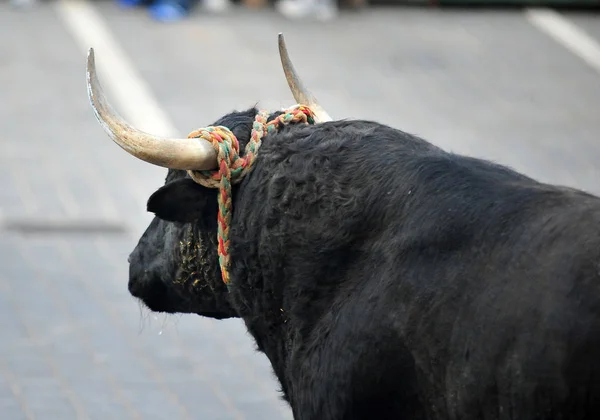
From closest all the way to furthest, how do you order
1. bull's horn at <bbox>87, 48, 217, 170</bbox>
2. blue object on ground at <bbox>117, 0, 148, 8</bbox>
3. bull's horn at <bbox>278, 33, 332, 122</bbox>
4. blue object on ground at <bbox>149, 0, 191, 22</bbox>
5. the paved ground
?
bull's horn at <bbox>87, 48, 217, 170</bbox> → bull's horn at <bbox>278, 33, 332, 122</bbox> → the paved ground → blue object on ground at <bbox>149, 0, 191, 22</bbox> → blue object on ground at <bbox>117, 0, 148, 8</bbox>

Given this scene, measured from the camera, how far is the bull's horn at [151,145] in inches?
155

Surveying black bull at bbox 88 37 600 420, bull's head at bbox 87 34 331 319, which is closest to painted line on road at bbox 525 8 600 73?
bull's head at bbox 87 34 331 319

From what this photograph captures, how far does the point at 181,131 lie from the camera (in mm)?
10750

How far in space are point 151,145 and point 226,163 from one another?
0.88 ft

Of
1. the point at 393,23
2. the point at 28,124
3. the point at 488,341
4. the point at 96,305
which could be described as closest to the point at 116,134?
the point at 488,341

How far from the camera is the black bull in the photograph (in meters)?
3.11

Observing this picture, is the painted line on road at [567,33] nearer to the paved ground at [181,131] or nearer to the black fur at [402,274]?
the paved ground at [181,131]

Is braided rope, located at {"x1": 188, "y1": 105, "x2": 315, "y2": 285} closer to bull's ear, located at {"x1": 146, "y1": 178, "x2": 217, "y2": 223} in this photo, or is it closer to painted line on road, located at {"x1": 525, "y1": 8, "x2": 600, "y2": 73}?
bull's ear, located at {"x1": 146, "y1": 178, "x2": 217, "y2": 223}

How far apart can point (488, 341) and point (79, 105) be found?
8870 mm

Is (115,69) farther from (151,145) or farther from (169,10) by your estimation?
(151,145)

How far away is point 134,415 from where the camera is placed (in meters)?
6.53

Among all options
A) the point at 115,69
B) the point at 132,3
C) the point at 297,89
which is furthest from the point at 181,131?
the point at 297,89

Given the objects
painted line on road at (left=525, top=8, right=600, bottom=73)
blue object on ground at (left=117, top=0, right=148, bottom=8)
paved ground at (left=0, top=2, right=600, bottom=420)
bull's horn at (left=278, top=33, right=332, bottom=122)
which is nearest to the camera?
bull's horn at (left=278, top=33, right=332, bottom=122)

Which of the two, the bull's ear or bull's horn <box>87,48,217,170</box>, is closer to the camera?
bull's horn <box>87,48,217,170</box>
